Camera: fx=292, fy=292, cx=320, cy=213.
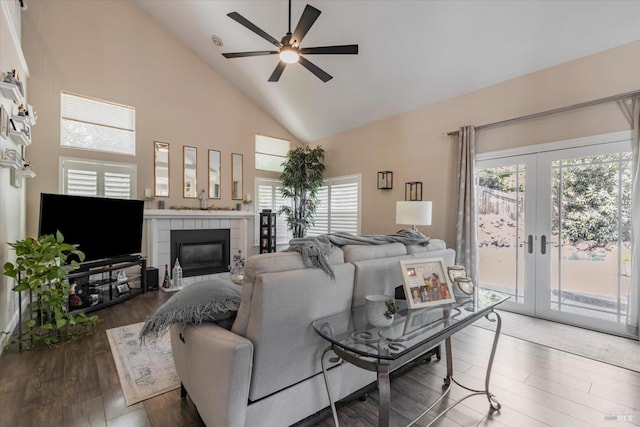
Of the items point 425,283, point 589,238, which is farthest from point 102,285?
point 589,238

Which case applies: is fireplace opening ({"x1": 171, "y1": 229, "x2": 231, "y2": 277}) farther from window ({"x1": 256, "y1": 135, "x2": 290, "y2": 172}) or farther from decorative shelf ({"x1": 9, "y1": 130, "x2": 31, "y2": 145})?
decorative shelf ({"x1": 9, "y1": 130, "x2": 31, "y2": 145})

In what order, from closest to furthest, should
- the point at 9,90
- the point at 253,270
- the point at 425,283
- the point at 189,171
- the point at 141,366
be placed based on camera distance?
the point at 253,270
the point at 425,283
the point at 141,366
the point at 9,90
the point at 189,171

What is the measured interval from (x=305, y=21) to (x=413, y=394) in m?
3.29

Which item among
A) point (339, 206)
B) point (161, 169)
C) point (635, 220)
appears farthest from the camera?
point (339, 206)

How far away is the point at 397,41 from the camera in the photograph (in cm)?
402

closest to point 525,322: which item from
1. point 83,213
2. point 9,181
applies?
point 83,213

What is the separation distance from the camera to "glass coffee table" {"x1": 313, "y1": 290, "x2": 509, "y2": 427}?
1.27 metres

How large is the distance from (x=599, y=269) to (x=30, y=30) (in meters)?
8.24

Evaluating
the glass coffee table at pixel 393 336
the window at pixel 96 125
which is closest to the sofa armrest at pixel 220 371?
the glass coffee table at pixel 393 336

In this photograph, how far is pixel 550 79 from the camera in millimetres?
3627

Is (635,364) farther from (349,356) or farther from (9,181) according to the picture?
(9,181)

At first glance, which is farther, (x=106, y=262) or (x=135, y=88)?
(x=135, y=88)

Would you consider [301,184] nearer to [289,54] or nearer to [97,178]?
[289,54]

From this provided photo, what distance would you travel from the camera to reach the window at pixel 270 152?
22.2 feet
